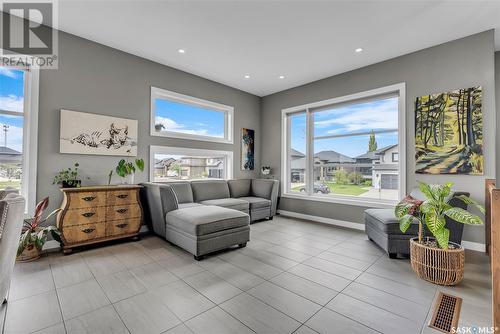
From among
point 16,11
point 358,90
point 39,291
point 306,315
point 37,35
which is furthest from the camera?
point 358,90

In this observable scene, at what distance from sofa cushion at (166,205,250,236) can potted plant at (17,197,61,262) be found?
138 cm

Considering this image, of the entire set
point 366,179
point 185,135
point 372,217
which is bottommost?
point 372,217

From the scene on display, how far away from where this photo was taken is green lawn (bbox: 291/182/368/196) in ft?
14.4

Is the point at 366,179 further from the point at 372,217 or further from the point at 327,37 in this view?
the point at 327,37

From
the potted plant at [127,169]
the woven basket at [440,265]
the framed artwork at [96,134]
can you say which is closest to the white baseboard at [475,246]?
the woven basket at [440,265]

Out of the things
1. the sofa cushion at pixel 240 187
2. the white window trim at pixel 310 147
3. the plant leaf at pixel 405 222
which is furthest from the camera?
the sofa cushion at pixel 240 187

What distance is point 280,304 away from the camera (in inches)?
74.4

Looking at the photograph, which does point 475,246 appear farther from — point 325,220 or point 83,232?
point 83,232

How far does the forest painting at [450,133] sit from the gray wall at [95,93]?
407 centimetres

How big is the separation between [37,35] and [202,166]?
3.20 meters

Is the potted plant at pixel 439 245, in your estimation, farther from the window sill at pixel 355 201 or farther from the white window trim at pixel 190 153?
the white window trim at pixel 190 153

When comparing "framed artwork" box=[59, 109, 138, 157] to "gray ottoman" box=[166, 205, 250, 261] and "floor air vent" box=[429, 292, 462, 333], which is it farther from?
"floor air vent" box=[429, 292, 462, 333]

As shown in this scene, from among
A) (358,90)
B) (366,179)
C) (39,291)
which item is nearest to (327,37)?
(358,90)

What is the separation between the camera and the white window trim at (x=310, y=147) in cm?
375
